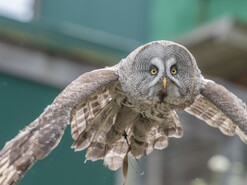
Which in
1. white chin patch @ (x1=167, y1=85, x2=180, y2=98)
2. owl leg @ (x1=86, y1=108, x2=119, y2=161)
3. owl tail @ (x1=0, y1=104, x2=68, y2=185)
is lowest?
owl tail @ (x1=0, y1=104, x2=68, y2=185)

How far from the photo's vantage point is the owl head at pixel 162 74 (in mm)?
6902

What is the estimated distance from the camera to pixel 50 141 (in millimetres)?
6250

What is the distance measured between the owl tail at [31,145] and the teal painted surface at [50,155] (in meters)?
4.18

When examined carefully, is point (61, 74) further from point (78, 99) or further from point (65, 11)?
point (78, 99)

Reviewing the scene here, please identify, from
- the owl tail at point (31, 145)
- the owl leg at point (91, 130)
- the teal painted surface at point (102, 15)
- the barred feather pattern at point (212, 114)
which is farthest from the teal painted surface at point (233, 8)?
the owl tail at point (31, 145)

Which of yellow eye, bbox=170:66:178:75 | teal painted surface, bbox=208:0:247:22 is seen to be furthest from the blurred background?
yellow eye, bbox=170:66:178:75

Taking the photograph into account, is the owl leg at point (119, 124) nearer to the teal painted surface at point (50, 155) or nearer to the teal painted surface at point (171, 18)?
the teal painted surface at point (50, 155)

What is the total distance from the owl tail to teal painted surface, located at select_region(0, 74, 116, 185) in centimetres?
418

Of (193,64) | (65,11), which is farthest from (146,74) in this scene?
(65,11)

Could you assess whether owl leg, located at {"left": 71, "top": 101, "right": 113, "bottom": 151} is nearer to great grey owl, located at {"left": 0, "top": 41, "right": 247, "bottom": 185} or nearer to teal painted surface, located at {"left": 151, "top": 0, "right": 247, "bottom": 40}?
great grey owl, located at {"left": 0, "top": 41, "right": 247, "bottom": 185}

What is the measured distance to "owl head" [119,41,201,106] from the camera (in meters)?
6.90

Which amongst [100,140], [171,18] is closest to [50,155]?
[171,18]

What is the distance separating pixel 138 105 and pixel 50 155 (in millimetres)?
3838

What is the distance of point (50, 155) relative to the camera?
35.2 ft
